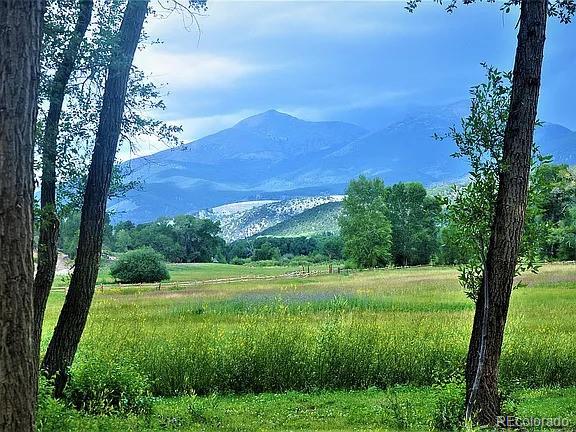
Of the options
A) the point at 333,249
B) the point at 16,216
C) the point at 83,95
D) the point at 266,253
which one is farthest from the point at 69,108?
the point at 266,253

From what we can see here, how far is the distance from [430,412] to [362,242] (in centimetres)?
5951

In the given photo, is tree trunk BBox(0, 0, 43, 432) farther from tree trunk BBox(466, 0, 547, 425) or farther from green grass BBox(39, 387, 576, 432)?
tree trunk BBox(466, 0, 547, 425)

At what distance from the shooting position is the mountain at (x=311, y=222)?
161837 millimetres

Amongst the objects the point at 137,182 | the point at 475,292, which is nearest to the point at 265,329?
the point at 137,182

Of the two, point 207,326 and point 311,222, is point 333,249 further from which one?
point 207,326

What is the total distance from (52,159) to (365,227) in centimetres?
5994

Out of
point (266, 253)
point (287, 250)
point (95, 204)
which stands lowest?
point (266, 253)

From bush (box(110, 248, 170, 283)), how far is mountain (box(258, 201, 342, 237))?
106 m

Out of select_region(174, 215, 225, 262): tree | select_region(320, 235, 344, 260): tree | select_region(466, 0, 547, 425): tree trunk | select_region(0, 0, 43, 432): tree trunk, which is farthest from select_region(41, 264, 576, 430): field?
select_region(320, 235, 344, 260): tree

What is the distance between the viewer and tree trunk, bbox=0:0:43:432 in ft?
12.2

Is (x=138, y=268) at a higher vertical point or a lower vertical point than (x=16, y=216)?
lower

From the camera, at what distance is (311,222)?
173 m

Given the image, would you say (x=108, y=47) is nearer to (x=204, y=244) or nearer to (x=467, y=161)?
(x=467, y=161)

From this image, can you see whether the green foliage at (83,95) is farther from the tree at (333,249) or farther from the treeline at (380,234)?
the tree at (333,249)
